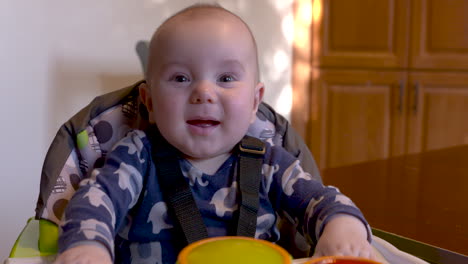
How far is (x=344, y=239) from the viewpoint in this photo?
0.59 meters

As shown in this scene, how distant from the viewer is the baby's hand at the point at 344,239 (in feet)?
1.90

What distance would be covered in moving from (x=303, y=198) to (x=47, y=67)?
116 centimetres

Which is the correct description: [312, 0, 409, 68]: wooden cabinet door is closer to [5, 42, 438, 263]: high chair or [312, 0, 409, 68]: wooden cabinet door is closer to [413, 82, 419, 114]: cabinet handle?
[413, 82, 419, 114]: cabinet handle

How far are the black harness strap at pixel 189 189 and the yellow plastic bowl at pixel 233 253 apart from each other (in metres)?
0.31

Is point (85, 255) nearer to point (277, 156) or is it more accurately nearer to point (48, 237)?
point (48, 237)

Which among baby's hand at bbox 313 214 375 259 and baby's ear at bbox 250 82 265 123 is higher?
baby's ear at bbox 250 82 265 123

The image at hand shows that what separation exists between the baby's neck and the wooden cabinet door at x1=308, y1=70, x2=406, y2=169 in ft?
5.45

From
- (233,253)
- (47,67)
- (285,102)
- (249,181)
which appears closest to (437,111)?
(285,102)

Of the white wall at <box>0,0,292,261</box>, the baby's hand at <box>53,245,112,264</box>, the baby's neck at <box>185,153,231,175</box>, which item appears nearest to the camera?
the baby's hand at <box>53,245,112,264</box>

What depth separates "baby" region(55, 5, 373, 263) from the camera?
690mm

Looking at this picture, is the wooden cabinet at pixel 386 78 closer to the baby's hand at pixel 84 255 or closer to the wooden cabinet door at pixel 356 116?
the wooden cabinet door at pixel 356 116

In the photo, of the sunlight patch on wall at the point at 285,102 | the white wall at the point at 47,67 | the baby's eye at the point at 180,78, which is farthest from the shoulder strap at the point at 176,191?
the sunlight patch on wall at the point at 285,102

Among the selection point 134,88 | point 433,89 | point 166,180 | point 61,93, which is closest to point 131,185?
point 166,180

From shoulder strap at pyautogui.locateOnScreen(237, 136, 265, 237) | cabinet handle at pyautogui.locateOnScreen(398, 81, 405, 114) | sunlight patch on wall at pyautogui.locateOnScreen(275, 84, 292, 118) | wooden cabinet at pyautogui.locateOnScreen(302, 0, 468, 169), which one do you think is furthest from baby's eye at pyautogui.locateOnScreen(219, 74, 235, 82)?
cabinet handle at pyautogui.locateOnScreen(398, 81, 405, 114)
